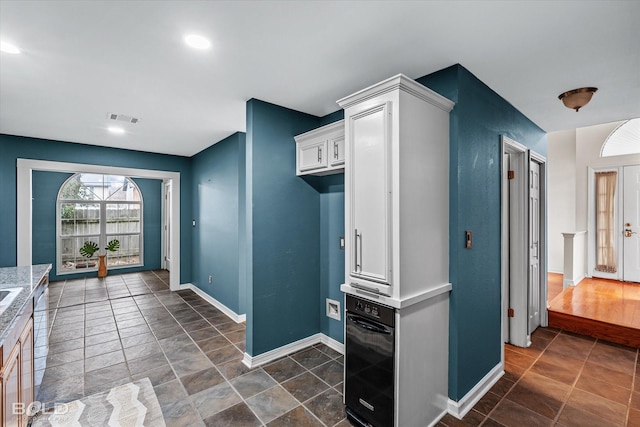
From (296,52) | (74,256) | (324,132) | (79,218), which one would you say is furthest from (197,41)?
(74,256)

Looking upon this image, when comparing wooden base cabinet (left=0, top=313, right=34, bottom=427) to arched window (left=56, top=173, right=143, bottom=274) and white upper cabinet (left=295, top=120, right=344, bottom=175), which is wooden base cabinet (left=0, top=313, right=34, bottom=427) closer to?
white upper cabinet (left=295, top=120, right=344, bottom=175)

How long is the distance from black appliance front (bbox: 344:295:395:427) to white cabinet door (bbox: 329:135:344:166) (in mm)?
1194

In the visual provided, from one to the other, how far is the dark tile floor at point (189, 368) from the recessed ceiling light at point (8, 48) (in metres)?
2.55

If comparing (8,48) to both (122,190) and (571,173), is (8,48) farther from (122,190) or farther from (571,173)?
(571,173)

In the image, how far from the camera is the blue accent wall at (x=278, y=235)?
289 cm

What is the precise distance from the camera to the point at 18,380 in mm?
1695

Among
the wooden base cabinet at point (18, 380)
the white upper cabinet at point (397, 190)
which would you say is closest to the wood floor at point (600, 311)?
the white upper cabinet at point (397, 190)

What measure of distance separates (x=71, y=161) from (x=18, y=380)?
391 centimetres

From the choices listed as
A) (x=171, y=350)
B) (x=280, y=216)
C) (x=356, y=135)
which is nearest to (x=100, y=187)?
(x=171, y=350)

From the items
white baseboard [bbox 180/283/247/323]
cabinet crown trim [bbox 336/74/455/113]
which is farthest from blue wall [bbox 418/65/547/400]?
white baseboard [bbox 180/283/247/323]

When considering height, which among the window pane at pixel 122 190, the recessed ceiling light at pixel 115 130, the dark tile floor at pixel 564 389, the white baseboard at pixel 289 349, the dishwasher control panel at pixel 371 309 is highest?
the recessed ceiling light at pixel 115 130

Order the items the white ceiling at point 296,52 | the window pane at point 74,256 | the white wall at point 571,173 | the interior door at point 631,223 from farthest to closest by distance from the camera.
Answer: the window pane at point 74,256
the white wall at point 571,173
the interior door at point 631,223
the white ceiling at point 296,52

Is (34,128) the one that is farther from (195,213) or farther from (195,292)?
(195,292)

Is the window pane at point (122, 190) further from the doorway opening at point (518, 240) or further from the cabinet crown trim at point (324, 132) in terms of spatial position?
the doorway opening at point (518, 240)
